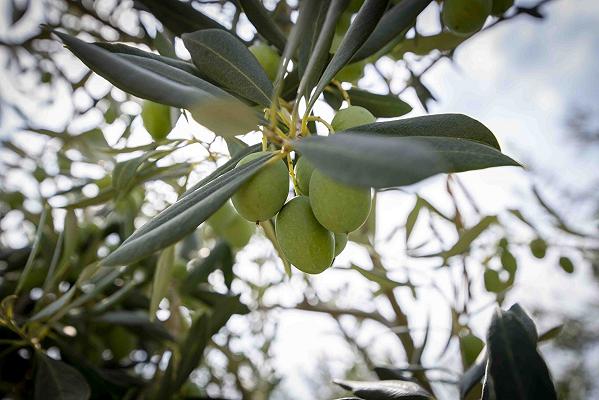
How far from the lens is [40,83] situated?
7.55 feet


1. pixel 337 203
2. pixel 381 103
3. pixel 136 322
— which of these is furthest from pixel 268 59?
pixel 136 322

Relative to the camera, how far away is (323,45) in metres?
0.71

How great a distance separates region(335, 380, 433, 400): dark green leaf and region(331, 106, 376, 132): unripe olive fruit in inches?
16.1

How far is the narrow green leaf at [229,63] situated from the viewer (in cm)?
74

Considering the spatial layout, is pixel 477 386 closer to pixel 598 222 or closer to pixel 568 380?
pixel 598 222

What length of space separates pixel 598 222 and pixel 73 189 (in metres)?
1.71

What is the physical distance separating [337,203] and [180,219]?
193mm

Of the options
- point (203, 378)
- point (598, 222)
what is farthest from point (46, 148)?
point (598, 222)

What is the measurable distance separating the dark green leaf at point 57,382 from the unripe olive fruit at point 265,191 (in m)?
0.70

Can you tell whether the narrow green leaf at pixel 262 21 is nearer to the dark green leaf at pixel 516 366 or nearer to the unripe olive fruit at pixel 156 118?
the unripe olive fruit at pixel 156 118

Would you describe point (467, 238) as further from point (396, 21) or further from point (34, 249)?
point (34, 249)

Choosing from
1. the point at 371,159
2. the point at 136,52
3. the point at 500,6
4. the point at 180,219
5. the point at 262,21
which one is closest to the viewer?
the point at 371,159

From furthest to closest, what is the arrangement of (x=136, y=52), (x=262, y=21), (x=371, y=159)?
1. (x=262, y=21)
2. (x=136, y=52)
3. (x=371, y=159)

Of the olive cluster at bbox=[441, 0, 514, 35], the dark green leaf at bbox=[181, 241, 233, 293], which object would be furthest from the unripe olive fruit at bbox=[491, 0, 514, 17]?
the dark green leaf at bbox=[181, 241, 233, 293]
